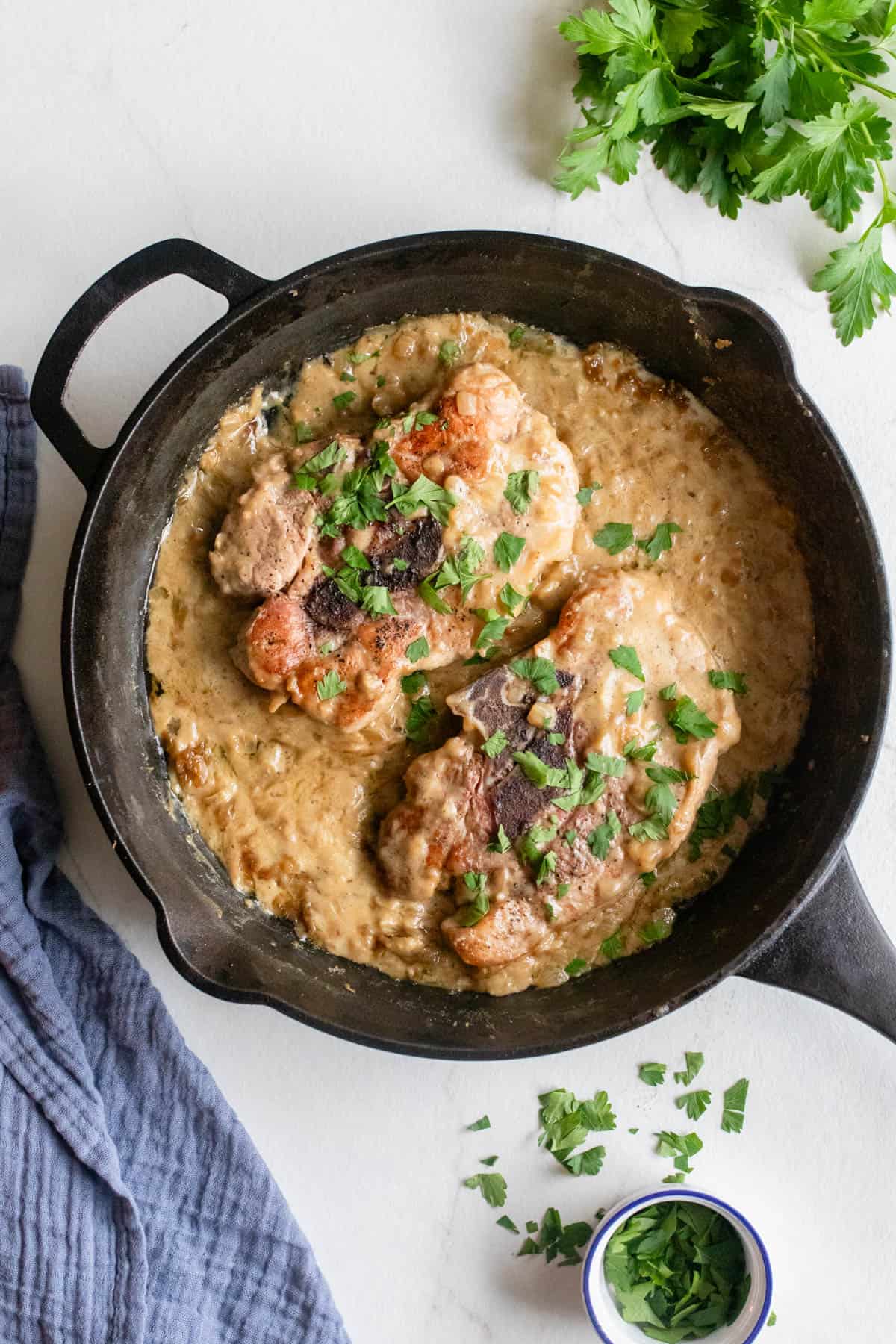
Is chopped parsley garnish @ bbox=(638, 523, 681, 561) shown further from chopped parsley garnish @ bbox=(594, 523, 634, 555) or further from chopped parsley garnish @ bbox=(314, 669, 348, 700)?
chopped parsley garnish @ bbox=(314, 669, 348, 700)

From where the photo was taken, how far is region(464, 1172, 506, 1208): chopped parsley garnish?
11.6 ft

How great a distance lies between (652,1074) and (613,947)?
0.42 metres

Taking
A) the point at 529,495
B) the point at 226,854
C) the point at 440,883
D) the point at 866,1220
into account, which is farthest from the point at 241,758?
the point at 866,1220

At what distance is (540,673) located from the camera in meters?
3.23

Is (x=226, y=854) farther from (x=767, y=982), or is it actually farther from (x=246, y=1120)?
(x=767, y=982)

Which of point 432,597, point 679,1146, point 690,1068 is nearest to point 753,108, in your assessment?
point 432,597

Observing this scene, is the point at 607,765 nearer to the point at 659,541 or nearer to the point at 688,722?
the point at 688,722

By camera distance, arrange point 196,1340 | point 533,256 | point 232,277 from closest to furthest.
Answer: point 232,277 < point 533,256 < point 196,1340

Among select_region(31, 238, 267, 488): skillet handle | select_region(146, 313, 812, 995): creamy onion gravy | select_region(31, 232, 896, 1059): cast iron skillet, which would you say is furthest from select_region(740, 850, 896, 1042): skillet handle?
select_region(31, 238, 267, 488): skillet handle

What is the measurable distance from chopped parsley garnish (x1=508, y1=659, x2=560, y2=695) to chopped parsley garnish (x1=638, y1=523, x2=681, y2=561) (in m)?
0.44

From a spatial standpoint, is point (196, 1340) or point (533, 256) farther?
point (196, 1340)

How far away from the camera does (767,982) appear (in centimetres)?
309

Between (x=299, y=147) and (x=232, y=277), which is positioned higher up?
(x=299, y=147)

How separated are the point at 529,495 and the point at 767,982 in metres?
1.40
